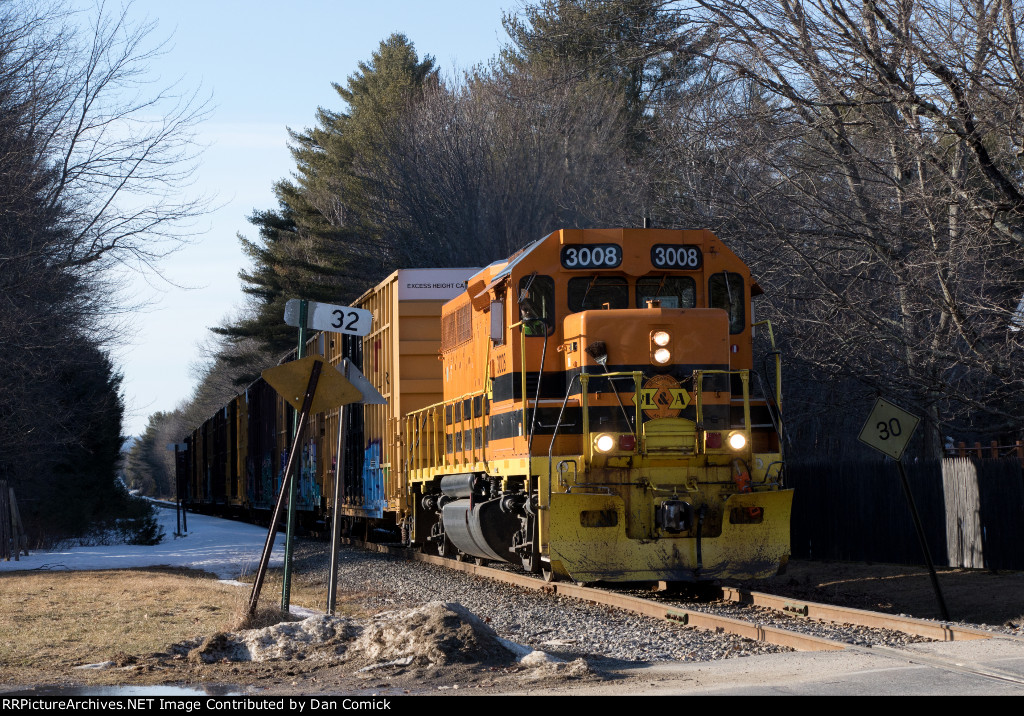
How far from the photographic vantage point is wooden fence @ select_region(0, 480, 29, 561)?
19281 millimetres

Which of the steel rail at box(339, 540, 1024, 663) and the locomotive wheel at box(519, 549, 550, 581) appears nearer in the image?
the steel rail at box(339, 540, 1024, 663)

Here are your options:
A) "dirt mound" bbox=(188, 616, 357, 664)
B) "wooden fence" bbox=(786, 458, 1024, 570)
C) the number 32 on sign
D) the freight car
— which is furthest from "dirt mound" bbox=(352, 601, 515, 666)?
"wooden fence" bbox=(786, 458, 1024, 570)

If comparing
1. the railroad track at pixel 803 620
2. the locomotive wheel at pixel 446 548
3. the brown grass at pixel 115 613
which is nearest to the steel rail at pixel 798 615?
the railroad track at pixel 803 620

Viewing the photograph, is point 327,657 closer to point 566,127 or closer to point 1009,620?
point 1009,620

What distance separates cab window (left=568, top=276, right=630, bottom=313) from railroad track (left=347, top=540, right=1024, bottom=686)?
3024 mm

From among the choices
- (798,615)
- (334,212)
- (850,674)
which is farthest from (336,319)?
(334,212)

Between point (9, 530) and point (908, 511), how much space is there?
1490 centimetres

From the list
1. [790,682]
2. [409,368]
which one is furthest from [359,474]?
[790,682]

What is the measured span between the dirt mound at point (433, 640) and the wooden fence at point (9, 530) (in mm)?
13448

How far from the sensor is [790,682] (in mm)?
6344

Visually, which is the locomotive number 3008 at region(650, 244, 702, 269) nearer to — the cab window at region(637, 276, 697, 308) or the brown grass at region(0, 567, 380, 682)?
the cab window at region(637, 276, 697, 308)

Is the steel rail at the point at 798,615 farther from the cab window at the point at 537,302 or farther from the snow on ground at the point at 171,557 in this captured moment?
the snow on ground at the point at 171,557

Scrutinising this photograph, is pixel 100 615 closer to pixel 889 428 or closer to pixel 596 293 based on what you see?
pixel 596 293

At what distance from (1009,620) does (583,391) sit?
4758mm
